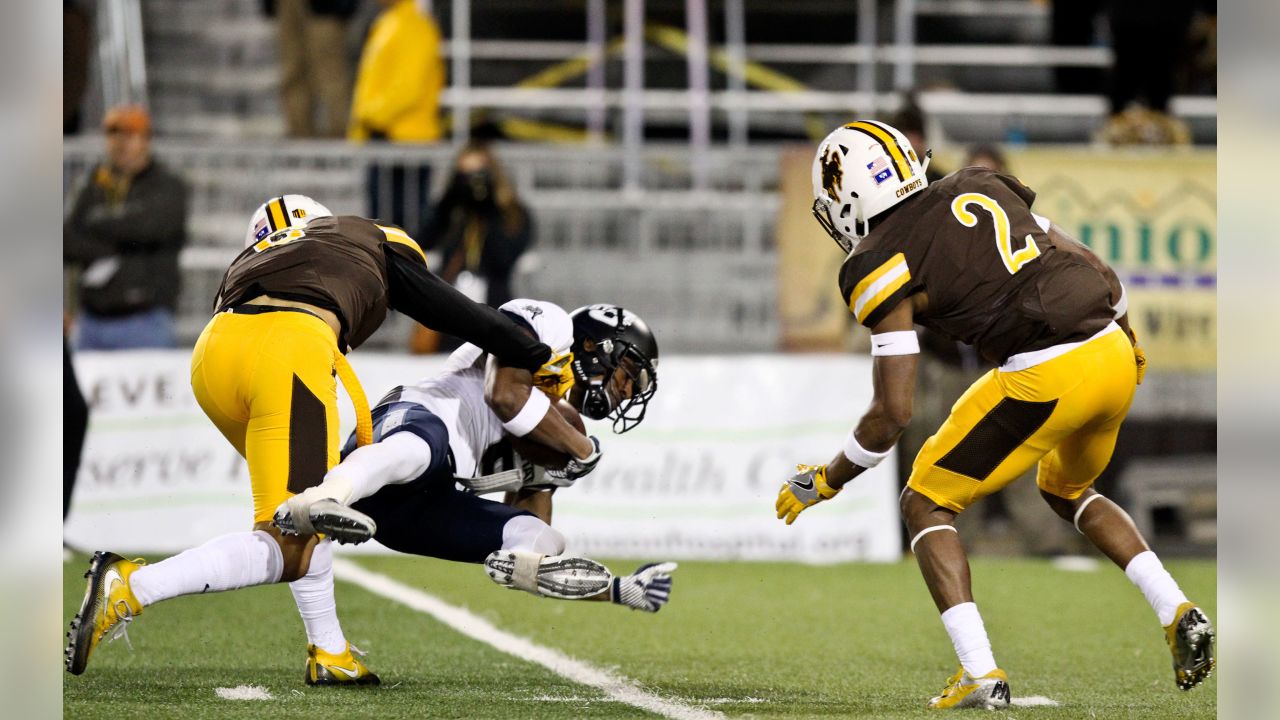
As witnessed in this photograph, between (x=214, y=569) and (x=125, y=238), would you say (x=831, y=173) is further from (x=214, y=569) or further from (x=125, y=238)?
(x=125, y=238)

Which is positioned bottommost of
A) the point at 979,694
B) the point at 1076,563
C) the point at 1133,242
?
the point at 1076,563

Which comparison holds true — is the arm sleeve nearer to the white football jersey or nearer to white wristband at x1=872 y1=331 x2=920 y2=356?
the white football jersey

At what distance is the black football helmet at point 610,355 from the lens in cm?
582

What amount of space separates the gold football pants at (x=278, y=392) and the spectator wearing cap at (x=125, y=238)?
6.05m

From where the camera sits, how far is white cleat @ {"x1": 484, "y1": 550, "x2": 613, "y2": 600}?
471 centimetres

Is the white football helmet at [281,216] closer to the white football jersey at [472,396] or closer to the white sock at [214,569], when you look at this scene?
the white football jersey at [472,396]

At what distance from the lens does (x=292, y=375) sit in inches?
187

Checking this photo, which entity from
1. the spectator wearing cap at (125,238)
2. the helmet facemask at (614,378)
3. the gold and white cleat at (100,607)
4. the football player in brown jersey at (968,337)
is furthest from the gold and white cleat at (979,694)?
the spectator wearing cap at (125,238)

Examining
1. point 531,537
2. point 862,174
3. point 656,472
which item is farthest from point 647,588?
point 656,472

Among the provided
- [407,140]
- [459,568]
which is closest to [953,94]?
[407,140]

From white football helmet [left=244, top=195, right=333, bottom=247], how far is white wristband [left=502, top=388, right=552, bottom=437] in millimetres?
916

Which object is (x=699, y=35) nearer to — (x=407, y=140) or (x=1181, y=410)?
(x=407, y=140)

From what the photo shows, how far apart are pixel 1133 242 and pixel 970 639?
672 cm

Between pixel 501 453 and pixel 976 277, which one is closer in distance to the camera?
pixel 976 277
